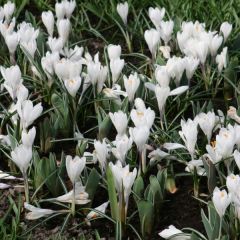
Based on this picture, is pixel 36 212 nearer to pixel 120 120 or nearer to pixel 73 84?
pixel 120 120

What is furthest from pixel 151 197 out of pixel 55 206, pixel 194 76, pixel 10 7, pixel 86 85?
pixel 10 7

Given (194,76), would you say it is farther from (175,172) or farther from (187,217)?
(187,217)

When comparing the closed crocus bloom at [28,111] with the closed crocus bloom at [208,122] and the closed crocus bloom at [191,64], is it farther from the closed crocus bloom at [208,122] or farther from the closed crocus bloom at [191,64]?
the closed crocus bloom at [191,64]

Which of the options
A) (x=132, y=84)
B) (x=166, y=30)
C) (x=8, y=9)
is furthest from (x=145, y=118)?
(x=8, y=9)

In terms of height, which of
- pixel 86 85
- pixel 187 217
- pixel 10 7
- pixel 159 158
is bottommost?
pixel 187 217

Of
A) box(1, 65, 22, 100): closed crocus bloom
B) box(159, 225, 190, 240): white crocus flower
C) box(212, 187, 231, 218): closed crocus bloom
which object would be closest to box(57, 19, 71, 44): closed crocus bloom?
box(1, 65, 22, 100): closed crocus bloom
